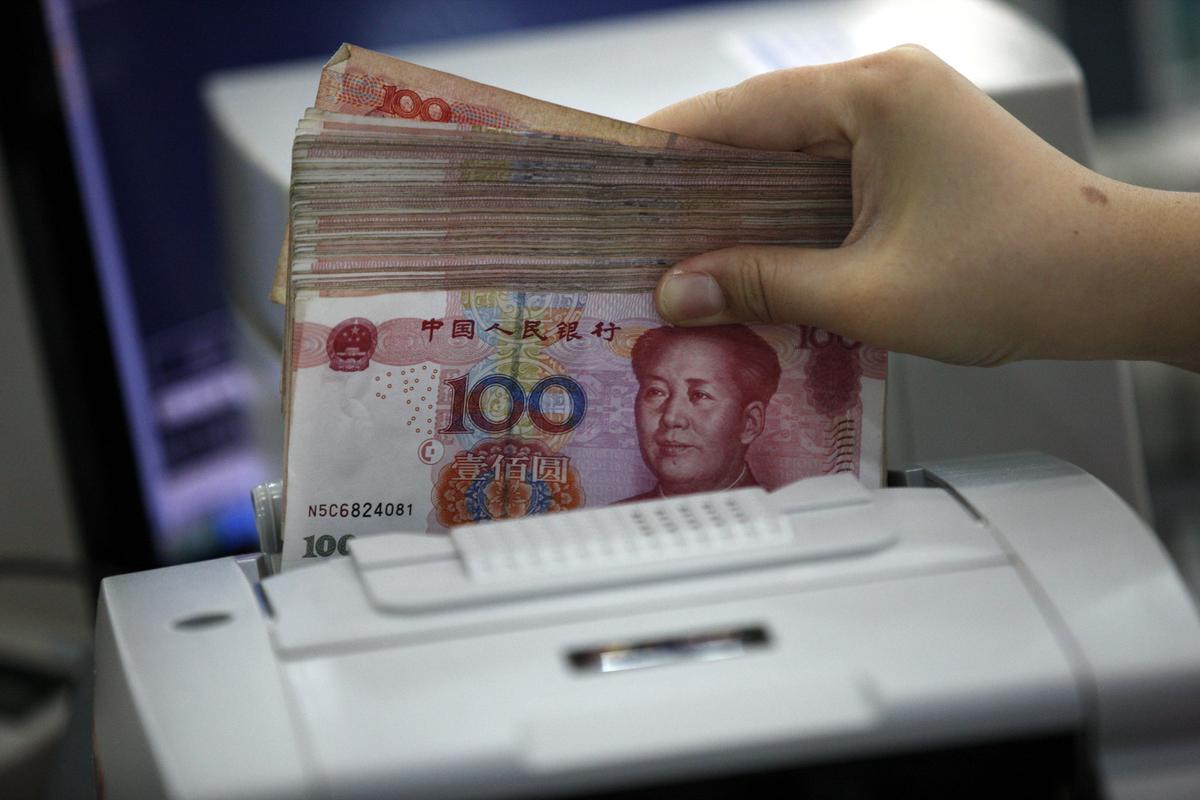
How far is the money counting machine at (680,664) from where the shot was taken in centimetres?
41

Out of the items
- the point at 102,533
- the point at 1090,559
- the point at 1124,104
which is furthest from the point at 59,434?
the point at 1124,104

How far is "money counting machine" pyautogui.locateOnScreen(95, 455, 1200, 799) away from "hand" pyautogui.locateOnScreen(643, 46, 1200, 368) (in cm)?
11

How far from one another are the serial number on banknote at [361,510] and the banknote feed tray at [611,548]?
6 cm

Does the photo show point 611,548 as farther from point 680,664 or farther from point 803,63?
point 803,63

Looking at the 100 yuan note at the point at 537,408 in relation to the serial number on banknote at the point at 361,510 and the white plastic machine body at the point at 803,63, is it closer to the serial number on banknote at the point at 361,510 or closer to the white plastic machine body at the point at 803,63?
the serial number on banknote at the point at 361,510

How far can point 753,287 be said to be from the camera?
0.57 m

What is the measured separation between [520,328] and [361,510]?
108 mm

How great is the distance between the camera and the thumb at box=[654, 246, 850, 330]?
0.57 metres

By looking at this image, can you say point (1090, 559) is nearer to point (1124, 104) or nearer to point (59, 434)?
point (59, 434)

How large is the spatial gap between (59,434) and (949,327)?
34.4 inches

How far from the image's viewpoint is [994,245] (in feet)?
→ 1.86

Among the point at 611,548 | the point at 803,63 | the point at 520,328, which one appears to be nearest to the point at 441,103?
the point at 520,328

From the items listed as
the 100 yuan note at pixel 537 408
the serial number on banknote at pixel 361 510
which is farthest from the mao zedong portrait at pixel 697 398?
the serial number on banknote at pixel 361 510

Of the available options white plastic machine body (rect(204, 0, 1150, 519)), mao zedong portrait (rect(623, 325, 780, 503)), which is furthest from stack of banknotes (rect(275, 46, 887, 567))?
white plastic machine body (rect(204, 0, 1150, 519))
